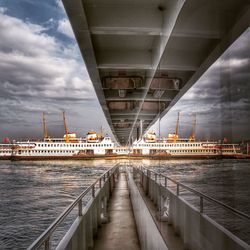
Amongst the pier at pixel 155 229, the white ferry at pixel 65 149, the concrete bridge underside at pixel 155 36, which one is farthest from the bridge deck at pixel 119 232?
the white ferry at pixel 65 149

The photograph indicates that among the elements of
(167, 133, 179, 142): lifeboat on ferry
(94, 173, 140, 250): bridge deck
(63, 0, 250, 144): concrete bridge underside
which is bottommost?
(94, 173, 140, 250): bridge deck

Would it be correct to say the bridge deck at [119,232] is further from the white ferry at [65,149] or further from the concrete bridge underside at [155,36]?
the white ferry at [65,149]

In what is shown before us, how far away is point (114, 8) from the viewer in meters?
2.87

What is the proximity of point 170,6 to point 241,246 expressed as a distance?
6.42 feet

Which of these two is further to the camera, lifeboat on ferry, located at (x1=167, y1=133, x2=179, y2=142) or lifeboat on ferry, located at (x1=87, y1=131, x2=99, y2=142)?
lifeboat on ferry, located at (x1=87, y1=131, x2=99, y2=142)

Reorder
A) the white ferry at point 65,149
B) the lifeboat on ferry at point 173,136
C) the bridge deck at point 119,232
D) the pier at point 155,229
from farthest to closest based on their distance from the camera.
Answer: the white ferry at point 65,149, the bridge deck at point 119,232, the lifeboat on ferry at point 173,136, the pier at point 155,229

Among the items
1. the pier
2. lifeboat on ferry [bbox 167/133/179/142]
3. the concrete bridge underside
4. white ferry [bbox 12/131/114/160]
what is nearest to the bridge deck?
the pier

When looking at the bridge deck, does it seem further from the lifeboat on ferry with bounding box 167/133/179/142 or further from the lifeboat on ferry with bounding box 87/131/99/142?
the lifeboat on ferry with bounding box 87/131/99/142

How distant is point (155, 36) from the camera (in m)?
3.54

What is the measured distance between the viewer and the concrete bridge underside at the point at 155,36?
5.46 feet

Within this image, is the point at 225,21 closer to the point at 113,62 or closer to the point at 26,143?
the point at 113,62

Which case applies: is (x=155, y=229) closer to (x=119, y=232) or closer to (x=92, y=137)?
(x=119, y=232)

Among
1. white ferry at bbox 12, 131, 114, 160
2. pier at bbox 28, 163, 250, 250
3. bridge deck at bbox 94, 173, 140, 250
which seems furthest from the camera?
white ferry at bbox 12, 131, 114, 160

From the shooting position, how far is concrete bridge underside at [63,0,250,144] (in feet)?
5.46
